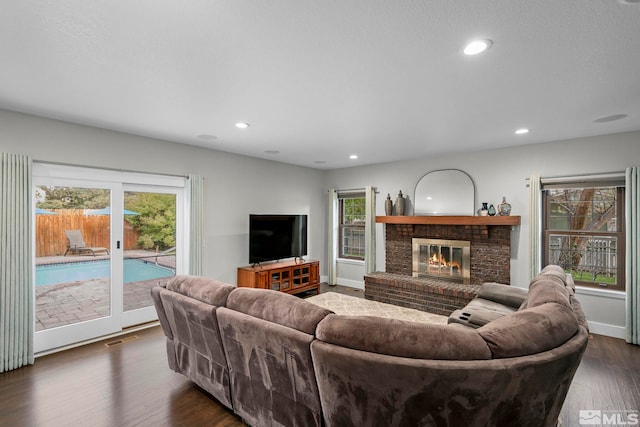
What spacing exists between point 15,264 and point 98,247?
0.74 metres

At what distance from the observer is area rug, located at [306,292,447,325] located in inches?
166

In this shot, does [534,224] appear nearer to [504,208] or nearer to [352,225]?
[504,208]

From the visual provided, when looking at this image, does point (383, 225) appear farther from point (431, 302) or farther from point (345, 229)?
point (431, 302)

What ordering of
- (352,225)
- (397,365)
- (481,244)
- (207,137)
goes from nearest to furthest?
1. (397,365)
2. (207,137)
3. (481,244)
4. (352,225)

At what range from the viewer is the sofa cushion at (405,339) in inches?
50.7

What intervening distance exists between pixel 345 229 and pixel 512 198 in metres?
3.17

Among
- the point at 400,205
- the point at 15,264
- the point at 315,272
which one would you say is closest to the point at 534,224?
the point at 400,205

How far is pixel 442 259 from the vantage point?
5.03 meters

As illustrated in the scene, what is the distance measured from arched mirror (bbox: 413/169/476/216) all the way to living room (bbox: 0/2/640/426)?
0.38 ft

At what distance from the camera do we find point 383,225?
19.0 ft

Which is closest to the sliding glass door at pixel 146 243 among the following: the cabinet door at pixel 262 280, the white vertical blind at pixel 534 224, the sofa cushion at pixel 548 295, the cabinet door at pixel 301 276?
the cabinet door at pixel 262 280

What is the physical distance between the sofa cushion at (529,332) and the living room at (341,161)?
59.4 inches

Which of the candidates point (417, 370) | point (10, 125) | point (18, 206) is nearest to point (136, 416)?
point (417, 370)

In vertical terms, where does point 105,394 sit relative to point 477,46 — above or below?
below
